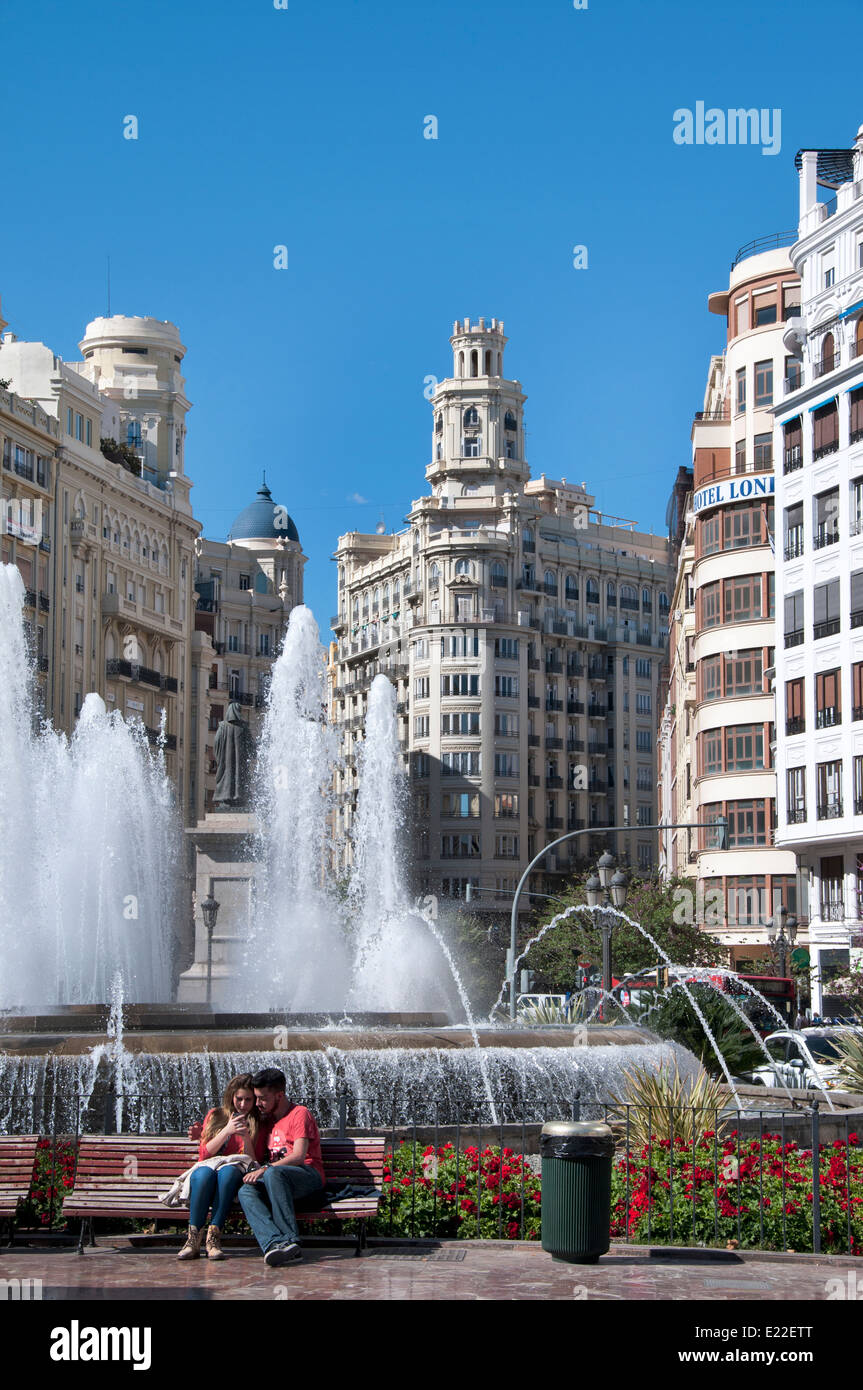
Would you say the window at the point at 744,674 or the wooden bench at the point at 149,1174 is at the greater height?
the window at the point at 744,674

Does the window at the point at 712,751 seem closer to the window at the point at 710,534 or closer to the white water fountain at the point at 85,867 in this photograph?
the window at the point at 710,534

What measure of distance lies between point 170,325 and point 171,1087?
240 feet

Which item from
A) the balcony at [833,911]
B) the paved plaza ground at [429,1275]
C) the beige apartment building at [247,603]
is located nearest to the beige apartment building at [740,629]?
the balcony at [833,911]

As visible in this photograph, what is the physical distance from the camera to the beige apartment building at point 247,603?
107m

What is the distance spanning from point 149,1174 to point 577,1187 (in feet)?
9.66

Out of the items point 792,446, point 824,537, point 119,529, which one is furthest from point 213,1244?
point 119,529

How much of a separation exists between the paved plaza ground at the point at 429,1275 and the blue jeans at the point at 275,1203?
8.7 inches

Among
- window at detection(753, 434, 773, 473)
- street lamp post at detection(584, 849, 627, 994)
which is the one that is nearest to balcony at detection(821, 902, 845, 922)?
street lamp post at detection(584, 849, 627, 994)

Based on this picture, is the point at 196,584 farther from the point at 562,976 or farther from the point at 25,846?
the point at 25,846

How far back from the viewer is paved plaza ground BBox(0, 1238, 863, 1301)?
10.9m

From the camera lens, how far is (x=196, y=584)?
109562 millimetres

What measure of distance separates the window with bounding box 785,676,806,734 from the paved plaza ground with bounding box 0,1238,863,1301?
42234 millimetres

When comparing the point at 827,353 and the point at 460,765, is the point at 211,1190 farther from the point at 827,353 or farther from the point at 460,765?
the point at 460,765

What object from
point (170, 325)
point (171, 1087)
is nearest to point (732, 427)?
point (170, 325)
